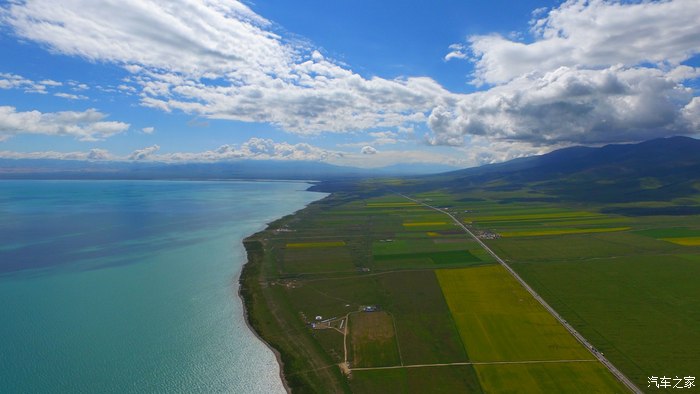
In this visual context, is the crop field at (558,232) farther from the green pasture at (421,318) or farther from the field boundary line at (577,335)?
the green pasture at (421,318)

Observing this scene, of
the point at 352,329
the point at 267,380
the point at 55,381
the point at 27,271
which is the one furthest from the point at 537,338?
the point at 27,271

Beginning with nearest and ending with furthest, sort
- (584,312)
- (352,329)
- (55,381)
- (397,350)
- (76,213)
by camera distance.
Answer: (55,381) < (397,350) < (352,329) < (584,312) < (76,213)

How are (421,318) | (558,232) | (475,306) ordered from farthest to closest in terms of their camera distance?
(558,232) < (475,306) < (421,318)

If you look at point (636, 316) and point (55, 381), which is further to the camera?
point (636, 316)

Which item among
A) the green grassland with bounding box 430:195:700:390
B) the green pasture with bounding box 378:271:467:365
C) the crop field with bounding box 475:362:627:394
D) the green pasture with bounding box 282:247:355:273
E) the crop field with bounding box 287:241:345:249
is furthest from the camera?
the crop field with bounding box 287:241:345:249

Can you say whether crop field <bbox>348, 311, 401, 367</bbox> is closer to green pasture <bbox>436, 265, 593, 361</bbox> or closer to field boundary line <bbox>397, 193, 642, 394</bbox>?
green pasture <bbox>436, 265, 593, 361</bbox>

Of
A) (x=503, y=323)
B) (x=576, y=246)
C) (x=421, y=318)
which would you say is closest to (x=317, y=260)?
(x=421, y=318)

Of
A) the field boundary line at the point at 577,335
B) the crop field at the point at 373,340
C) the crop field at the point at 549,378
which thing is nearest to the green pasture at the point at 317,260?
the crop field at the point at 373,340

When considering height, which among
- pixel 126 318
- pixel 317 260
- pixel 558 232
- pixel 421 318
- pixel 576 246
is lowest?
pixel 126 318

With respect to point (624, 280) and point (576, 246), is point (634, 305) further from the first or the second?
point (576, 246)

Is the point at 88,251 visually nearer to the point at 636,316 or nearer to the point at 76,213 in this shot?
the point at 76,213

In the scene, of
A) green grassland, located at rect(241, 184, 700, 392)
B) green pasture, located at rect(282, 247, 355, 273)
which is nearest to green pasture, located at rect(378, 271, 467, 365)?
green grassland, located at rect(241, 184, 700, 392)
